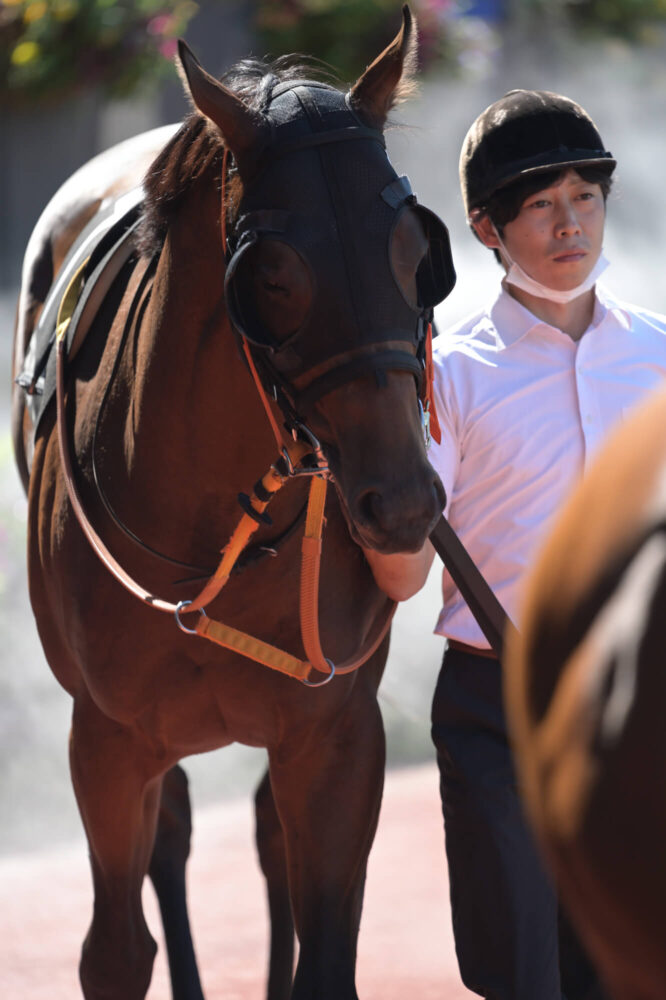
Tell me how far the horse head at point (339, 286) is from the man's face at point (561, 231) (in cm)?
30

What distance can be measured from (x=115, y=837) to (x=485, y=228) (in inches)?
58.7

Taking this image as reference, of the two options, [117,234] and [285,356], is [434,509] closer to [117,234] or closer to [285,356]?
[285,356]

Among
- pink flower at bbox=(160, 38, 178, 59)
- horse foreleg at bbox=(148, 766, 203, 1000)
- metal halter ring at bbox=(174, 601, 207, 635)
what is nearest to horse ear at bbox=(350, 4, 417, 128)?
metal halter ring at bbox=(174, 601, 207, 635)

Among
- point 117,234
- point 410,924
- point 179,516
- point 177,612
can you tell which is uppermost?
point 117,234

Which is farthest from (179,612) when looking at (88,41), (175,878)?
(88,41)

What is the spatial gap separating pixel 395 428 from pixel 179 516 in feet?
2.23

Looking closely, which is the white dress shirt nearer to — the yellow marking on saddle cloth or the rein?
the rein

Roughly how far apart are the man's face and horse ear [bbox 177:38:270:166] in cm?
56

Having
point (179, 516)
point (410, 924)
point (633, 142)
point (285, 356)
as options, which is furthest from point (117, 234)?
point (633, 142)

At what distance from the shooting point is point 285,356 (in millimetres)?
2314

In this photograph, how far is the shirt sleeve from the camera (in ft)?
8.86

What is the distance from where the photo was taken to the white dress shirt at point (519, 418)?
267 centimetres

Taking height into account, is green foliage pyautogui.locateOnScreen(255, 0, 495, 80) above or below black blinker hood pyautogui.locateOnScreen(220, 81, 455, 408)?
above

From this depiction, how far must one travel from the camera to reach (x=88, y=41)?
7551 millimetres
